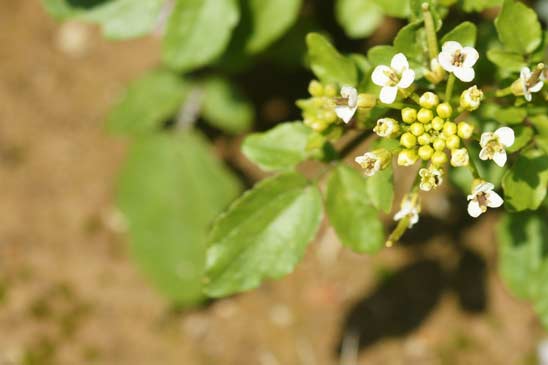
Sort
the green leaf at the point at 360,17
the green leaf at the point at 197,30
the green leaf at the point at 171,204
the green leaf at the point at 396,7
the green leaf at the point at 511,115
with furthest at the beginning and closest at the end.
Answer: the green leaf at the point at 171,204 < the green leaf at the point at 360,17 < the green leaf at the point at 197,30 < the green leaf at the point at 396,7 < the green leaf at the point at 511,115

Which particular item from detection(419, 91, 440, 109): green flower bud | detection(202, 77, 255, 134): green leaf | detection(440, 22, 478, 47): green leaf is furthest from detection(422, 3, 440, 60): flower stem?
detection(202, 77, 255, 134): green leaf

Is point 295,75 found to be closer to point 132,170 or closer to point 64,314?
point 132,170

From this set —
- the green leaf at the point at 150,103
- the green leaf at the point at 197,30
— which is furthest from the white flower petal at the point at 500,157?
the green leaf at the point at 150,103

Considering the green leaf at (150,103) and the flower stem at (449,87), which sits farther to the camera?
the green leaf at (150,103)

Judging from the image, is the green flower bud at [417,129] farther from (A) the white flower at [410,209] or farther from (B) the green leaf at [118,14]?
(B) the green leaf at [118,14]

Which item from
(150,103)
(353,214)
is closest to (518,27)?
(353,214)

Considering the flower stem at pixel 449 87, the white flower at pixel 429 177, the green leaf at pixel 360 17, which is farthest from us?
the green leaf at pixel 360 17

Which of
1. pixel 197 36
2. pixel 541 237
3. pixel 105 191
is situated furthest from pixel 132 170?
pixel 541 237

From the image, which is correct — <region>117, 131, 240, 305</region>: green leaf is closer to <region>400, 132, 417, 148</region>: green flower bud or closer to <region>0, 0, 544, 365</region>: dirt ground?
<region>0, 0, 544, 365</region>: dirt ground
